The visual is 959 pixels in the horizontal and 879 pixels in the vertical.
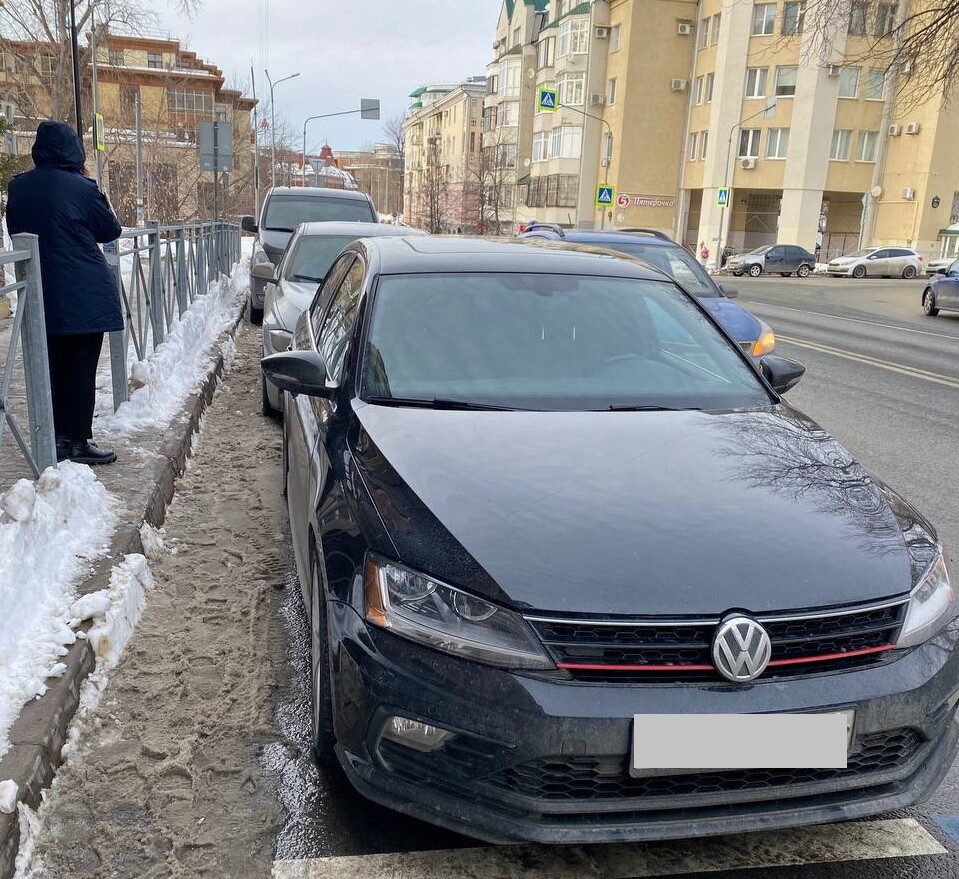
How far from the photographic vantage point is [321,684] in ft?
8.61

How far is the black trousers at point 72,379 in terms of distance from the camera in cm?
506

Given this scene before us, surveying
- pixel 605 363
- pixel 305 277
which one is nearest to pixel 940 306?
pixel 305 277

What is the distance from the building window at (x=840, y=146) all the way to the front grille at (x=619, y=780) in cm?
5210

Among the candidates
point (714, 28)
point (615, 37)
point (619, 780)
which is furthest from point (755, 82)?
point (619, 780)

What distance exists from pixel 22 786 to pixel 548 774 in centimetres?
147

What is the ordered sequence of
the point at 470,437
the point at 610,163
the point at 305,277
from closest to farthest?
the point at 470,437 < the point at 305,277 < the point at 610,163

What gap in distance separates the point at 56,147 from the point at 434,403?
3.04 metres

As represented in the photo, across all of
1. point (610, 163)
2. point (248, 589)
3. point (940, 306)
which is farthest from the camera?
point (610, 163)

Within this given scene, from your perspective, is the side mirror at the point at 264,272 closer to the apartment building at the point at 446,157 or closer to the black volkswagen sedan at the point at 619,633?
the black volkswagen sedan at the point at 619,633

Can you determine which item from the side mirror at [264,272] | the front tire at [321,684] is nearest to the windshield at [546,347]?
the front tire at [321,684]

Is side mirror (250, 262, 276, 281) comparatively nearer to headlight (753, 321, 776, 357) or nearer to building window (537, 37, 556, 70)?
headlight (753, 321, 776, 357)

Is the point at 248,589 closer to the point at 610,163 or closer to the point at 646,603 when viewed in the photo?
the point at 646,603

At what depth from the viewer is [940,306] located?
2095cm

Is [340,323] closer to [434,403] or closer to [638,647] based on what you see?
[434,403]
